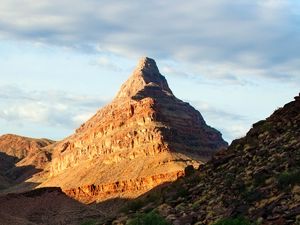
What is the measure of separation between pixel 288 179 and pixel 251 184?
3391 millimetres

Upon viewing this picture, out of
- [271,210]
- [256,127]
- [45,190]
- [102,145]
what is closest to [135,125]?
[102,145]

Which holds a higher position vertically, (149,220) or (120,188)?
(120,188)

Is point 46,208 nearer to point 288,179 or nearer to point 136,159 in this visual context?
point 136,159

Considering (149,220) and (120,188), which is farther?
(120,188)

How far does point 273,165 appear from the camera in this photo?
33.4 m

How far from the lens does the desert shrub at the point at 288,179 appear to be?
29.6 meters

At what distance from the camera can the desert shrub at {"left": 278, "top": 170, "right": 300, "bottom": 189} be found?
29594 mm

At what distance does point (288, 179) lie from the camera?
98.0 feet

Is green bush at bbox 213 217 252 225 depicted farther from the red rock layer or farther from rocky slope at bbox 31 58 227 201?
rocky slope at bbox 31 58 227 201

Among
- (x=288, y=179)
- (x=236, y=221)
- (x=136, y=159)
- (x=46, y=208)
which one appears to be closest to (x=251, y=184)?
(x=288, y=179)

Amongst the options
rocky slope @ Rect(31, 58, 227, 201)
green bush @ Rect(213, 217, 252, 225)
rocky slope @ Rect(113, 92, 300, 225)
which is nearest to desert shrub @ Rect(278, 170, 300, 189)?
rocky slope @ Rect(113, 92, 300, 225)

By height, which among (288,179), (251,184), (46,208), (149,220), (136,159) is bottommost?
(149,220)

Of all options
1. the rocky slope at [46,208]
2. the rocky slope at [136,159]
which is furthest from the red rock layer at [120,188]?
the rocky slope at [46,208]

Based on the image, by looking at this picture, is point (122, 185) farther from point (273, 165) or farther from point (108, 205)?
point (273, 165)
